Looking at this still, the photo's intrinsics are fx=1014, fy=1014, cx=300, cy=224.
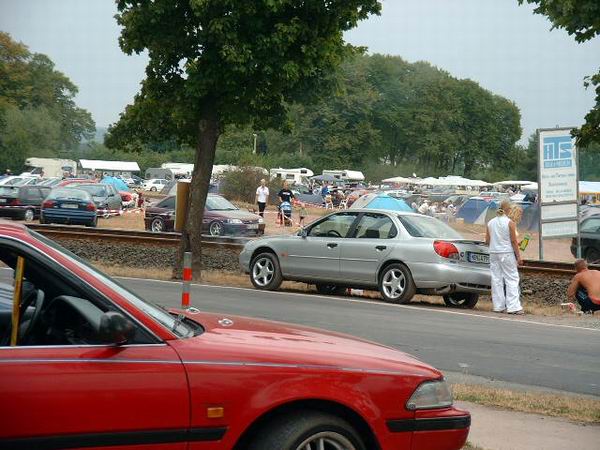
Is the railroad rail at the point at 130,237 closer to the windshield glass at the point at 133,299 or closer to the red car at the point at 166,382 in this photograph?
the windshield glass at the point at 133,299

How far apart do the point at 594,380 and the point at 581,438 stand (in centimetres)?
286

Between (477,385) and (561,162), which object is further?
(561,162)

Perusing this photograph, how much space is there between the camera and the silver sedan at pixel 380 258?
16688 millimetres

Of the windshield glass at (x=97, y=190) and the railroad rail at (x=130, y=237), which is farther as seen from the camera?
the windshield glass at (x=97, y=190)

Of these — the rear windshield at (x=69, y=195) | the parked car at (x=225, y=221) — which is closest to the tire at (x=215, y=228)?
the parked car at (x=225, y=221)

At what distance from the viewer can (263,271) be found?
61.4 feet

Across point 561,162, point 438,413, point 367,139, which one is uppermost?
point 367,139

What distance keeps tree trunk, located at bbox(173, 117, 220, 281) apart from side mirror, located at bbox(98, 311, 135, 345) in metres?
15.8

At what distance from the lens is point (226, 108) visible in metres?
20.0

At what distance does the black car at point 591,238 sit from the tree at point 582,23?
1736 cm

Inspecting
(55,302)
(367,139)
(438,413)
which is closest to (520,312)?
(438,413)

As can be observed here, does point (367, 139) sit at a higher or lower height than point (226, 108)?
higher

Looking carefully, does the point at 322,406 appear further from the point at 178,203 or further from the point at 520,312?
the point at 178,203

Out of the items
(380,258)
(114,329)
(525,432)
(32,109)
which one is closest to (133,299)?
(114,329)
